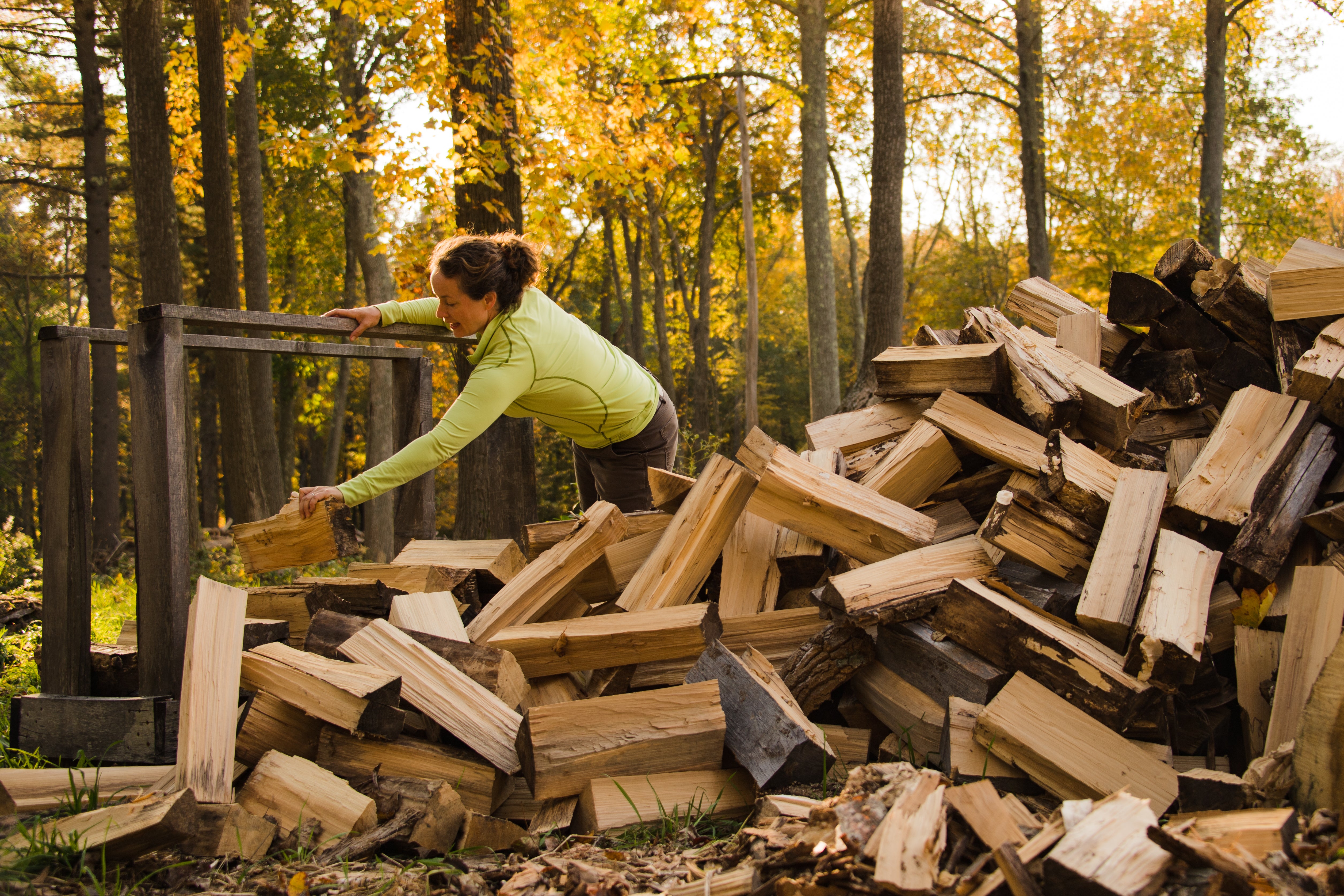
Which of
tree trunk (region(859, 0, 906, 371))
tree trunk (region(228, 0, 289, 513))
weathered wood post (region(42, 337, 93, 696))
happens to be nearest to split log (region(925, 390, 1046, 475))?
weathered wood post (region(42, 337, 93, 696))

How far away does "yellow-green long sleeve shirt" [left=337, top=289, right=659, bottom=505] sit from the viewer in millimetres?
2840

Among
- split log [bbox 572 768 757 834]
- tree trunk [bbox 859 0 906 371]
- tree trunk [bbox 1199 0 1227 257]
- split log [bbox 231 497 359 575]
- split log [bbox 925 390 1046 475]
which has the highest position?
tree trunk [bbox 1199 0 1227 257]

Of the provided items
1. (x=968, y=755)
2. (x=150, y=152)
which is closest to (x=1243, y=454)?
(x=968, y=755)

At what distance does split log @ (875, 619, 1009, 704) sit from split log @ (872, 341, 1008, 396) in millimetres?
1137

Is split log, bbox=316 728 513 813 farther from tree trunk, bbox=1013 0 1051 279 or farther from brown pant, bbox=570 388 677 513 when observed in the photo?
tree trunk, bbox=1013 0 1051 279

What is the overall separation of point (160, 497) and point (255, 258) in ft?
32.6

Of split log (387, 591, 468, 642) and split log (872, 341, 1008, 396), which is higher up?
split log (872, 341, 1008, 396)

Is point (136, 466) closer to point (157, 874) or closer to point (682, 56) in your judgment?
point (157, 874)

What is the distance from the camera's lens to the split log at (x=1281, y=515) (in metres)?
2.53

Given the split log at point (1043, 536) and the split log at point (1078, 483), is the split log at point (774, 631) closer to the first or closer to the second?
the split log at point (1043, 536)

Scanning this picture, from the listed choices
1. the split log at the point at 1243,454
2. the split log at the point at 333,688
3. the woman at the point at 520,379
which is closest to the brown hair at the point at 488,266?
the woman at the point at 520,379

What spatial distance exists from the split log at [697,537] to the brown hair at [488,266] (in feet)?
3.37

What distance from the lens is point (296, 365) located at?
68.3 ft

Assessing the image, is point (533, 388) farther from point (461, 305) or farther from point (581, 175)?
point (581, 175)
